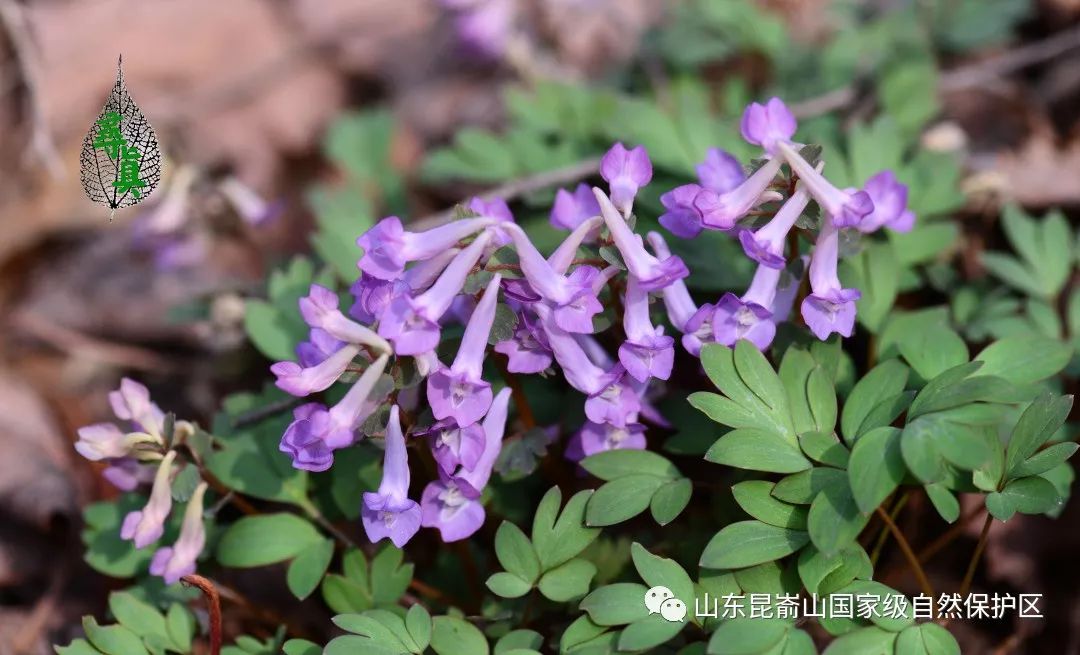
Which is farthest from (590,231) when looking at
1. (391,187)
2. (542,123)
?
(391,187)

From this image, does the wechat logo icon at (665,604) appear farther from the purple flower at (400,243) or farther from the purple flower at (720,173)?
the purple flower at (720,173)

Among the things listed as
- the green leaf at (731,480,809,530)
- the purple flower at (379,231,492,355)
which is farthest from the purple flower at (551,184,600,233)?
the green leaf at (731,480,809,530)

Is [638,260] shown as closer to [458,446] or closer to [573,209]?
[573,209]

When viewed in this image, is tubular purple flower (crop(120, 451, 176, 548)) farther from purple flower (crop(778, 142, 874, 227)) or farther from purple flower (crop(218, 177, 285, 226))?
purple flower (crop(778, 142, 874, 227))

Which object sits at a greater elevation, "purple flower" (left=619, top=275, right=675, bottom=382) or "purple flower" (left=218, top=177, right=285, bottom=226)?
"purple flower" (left=619, top=275, right=675, bottom=382)

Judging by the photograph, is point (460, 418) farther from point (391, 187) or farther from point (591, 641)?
point (391, 187)

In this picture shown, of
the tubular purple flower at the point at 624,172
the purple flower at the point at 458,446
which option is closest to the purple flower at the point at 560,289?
the tubular purple flower at the point at 624,172

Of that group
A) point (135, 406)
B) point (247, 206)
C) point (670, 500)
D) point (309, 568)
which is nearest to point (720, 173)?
point (670, 500)
